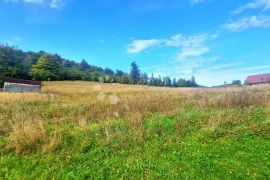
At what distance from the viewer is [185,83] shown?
12419cm

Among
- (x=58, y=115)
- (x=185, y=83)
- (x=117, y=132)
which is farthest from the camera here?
(x=185, y=83)

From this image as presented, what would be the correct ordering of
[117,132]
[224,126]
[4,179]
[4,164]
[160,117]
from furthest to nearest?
1. [160,117]
2. [224,126]
3. [117,132]
4. [4,164]
5. [4,179]

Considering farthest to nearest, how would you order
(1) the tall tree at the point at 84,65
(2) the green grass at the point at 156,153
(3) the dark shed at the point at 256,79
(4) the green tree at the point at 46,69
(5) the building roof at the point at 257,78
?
(1) the tall tree at the point at 84,65, (3) the dark shed at the point at 256,79, (5) the building roof at the point at 257,78, (4) the green tree at the point at 46,69, (2) the green grass at the point at 156,153

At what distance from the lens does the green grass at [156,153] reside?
5.47 m

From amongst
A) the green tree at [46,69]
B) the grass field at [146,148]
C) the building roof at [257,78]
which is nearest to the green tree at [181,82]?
the building roof at [257,78]

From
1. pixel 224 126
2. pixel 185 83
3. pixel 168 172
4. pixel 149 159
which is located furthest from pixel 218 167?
pixel 185 83

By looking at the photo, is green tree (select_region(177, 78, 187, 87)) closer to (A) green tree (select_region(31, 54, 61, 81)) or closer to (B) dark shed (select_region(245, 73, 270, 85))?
(B) dark shed (select_region(245, 73, 270, 85))

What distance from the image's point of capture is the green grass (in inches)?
215

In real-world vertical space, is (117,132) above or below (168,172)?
above

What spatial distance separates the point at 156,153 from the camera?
641 centimetres

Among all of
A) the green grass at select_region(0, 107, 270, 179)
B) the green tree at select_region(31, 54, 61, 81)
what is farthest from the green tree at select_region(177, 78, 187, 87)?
the green grass at select_region(0, 107, 270, 179)

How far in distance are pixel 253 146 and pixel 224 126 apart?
60.9 inches

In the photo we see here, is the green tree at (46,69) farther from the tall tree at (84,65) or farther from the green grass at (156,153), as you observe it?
the green grass at (156,153)

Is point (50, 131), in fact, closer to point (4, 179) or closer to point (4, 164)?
point (4, 164)
